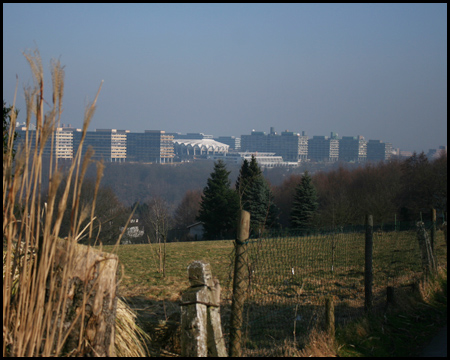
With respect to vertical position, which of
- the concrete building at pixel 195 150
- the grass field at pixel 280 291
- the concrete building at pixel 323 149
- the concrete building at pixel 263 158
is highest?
the concrete building at pixel 323 149

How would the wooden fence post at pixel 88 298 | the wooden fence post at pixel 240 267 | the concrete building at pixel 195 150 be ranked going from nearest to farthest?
the wooden fence post at pixel 88 298, the wooden fence post at pixel 240 267, the concrete building at pixel 195 150

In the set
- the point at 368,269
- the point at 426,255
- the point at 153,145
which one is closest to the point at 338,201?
the point at 426,255

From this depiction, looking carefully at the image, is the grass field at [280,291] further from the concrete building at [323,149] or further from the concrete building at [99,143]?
the concrete building at [323,149]

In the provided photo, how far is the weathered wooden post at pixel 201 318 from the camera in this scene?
2.89m

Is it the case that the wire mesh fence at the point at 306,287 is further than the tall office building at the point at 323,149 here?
No

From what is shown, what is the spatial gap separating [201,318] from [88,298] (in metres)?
0.82

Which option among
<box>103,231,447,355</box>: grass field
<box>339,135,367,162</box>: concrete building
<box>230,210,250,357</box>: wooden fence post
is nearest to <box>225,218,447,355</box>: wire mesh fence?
<box>103,231,447,355</box>: grass field

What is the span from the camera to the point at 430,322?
521cm

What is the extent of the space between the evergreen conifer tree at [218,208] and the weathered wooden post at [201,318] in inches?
1286

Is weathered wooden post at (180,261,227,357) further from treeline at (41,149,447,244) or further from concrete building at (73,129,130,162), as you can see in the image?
treeline at (41,149,447,244)

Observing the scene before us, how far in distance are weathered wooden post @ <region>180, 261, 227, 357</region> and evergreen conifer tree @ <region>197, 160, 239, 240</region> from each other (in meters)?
32.7

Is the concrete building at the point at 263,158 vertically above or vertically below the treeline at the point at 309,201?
above

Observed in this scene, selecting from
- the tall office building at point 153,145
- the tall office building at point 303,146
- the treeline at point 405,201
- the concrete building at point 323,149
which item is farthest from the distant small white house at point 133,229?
the tall office building at point 303,146

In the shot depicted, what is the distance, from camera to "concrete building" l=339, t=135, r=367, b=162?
166525mm
